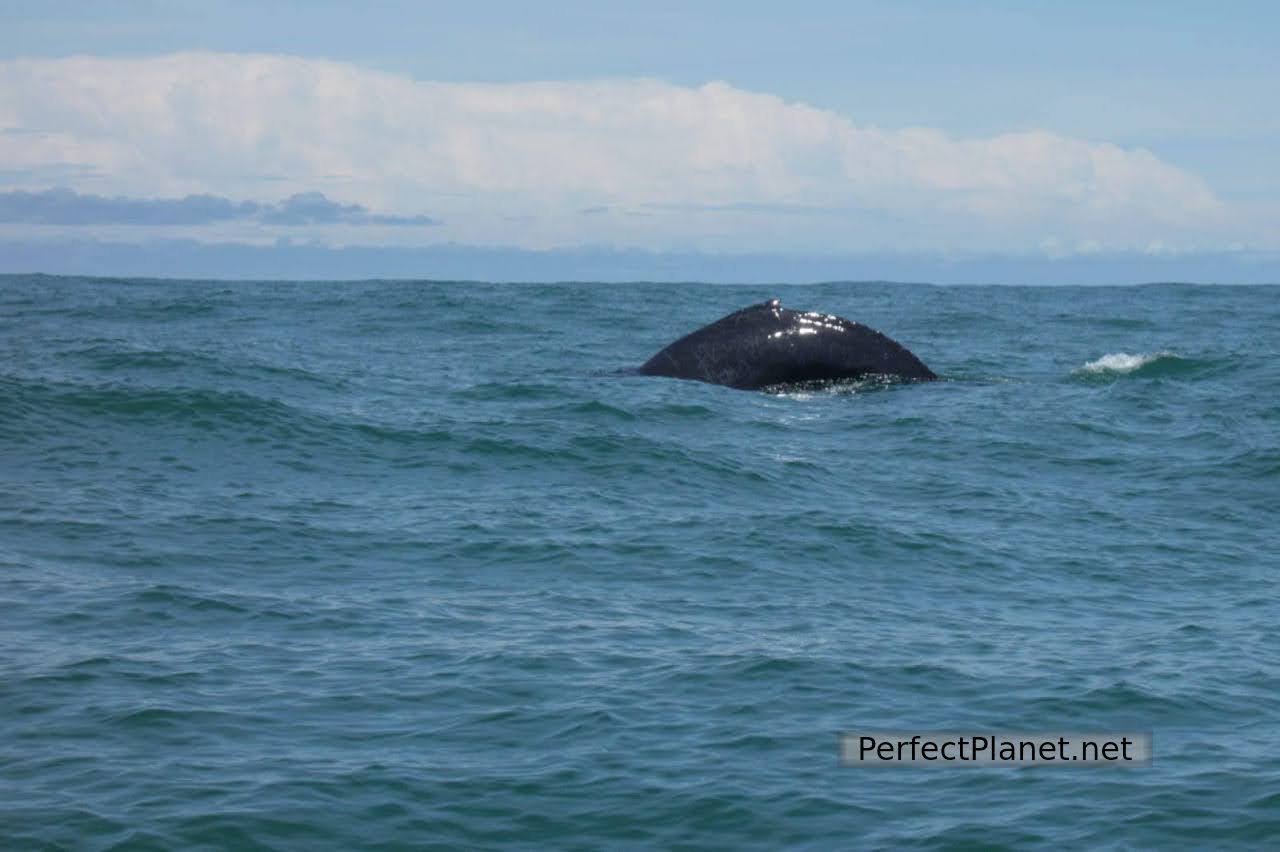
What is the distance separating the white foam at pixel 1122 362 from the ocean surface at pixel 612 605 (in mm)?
2185

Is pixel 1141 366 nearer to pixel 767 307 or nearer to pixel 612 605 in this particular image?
pixel 767 307

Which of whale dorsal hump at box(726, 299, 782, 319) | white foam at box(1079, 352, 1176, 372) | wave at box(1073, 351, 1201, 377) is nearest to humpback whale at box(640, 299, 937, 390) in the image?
whale dorsal hump at box(726, 299, 782, 319)

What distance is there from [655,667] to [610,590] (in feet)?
7.14

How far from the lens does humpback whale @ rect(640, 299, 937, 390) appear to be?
74.8 feet

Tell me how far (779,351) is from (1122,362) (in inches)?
382

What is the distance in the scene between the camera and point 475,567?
1343 centimetres

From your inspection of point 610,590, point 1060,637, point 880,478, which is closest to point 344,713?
point 610,590

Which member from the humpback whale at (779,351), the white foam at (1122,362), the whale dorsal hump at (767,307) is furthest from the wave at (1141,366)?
the whale dorsal hump at (767,307)

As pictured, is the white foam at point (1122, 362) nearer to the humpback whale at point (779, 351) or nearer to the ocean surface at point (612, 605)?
the ocean surface at point (612, 605)

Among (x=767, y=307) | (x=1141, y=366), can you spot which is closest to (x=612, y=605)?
(x=767, y=307)

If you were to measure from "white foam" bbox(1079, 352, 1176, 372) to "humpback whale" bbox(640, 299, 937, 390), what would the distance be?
6.73m

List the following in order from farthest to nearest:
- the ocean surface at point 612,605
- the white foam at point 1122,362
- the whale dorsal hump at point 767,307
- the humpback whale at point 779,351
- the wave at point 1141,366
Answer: the white foam at point 1122,362, the wave at point 1141,366, the humpback whale at point 779,351, the whale dorsal hump at point 767,307, the ocean surface at point 612,605

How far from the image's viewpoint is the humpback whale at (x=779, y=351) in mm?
22812

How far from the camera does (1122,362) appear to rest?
29.3m
